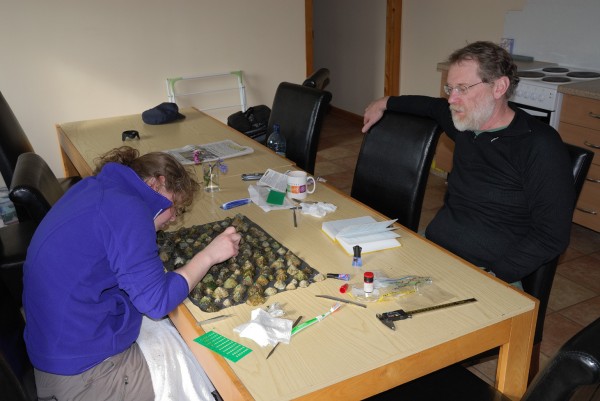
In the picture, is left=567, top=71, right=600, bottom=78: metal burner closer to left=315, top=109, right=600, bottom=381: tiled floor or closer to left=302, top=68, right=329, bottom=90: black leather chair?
→ left=315, top=109, right=600, bottom=381: tiled floor

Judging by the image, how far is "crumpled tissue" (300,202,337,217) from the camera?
1.93 m

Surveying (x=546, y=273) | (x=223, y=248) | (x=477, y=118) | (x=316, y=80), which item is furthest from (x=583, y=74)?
(x=223, y=248)

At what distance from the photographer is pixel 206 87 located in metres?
4.49

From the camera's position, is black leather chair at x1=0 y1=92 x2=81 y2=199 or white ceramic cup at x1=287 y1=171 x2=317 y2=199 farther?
black leather chair at x1=0 y1=92 x2=81 y2=199

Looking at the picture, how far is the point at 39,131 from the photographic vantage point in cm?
400

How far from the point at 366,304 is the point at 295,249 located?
14.1 inches

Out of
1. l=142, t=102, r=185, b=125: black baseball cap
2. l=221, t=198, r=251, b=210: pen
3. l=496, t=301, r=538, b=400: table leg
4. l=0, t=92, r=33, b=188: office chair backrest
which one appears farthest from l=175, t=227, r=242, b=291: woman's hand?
l=142, t=102, r=185, b=125: black baseball cap

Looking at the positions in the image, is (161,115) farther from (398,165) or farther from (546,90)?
(546,90)

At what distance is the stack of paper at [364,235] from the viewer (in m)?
1.67

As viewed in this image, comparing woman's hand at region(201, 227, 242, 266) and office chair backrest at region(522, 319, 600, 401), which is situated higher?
office chair backrest at region(522, 319, 600, 401)

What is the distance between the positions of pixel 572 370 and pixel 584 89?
109 inches

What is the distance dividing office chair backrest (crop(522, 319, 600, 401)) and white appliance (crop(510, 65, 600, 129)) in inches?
109

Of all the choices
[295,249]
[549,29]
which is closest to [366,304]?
[295,249]

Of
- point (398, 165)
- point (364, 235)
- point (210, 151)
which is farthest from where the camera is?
point (210, 151)
